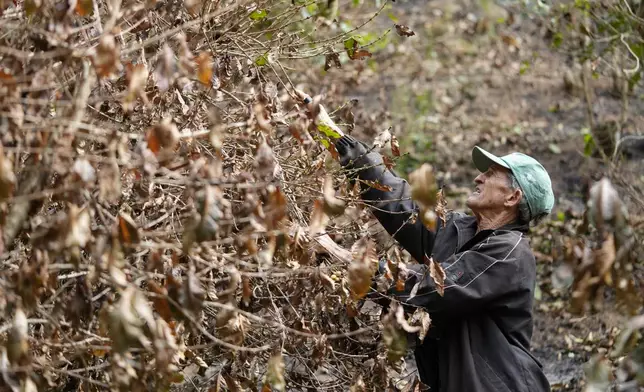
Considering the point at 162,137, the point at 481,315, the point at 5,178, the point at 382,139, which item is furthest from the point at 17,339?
the point at 481,315

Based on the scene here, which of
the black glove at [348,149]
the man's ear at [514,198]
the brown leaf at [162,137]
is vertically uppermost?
the brown leaf at [162,137]

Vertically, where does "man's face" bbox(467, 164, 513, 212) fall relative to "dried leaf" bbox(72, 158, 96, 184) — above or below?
below

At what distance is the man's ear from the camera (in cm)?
388

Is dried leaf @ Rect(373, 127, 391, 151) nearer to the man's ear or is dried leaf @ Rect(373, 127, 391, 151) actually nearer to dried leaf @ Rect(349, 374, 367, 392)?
the man's ear

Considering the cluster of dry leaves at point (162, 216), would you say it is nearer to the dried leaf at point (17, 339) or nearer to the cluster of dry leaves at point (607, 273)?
the dried leaf at point (17, 339)

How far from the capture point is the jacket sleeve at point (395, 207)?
12.8 ft

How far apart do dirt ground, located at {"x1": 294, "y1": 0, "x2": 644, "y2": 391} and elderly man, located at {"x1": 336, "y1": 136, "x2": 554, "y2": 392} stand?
2107mm

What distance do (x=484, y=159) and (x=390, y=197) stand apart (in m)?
0.51

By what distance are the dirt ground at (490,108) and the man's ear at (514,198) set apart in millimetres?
2171

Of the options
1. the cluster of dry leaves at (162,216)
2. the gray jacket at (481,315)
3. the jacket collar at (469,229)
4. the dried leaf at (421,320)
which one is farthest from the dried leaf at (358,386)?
the jacket collar at (469,229)

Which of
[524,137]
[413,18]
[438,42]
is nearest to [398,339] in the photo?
[524,137]

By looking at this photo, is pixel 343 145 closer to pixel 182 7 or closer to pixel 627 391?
pixel 182 7

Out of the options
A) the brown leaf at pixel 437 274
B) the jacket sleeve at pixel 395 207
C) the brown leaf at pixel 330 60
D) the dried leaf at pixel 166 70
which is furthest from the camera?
the jacket sleeve at pixel 395 207

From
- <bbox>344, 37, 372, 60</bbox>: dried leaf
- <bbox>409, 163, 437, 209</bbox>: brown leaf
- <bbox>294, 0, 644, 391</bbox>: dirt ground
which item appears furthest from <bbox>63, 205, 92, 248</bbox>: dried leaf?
<bbox>294, 0, 644, 391</bbox>: dirt ground
